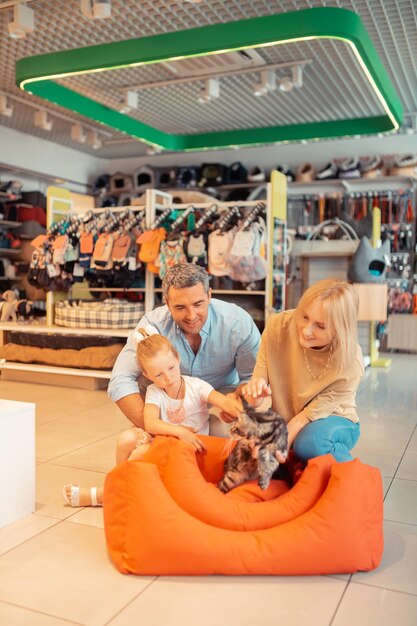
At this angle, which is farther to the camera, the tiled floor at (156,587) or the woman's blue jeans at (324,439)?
the woman's blue jeans at (324,439)

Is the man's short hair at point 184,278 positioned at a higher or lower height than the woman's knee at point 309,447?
higher

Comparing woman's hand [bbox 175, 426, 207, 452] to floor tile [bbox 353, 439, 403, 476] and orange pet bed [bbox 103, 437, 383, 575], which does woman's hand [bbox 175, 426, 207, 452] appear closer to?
orange pet bed [bbox 103, 437, 383, 575]

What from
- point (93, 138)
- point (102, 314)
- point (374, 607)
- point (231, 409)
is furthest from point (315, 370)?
point (93, 138)

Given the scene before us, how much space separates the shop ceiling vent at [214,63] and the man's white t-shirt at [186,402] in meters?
4.83

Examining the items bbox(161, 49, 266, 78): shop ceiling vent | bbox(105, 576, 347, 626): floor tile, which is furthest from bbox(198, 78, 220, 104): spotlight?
bbox(105, 576, 347, 626): floor tile

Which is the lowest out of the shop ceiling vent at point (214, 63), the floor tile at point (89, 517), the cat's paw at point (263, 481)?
the floor tile at point (89, 517)

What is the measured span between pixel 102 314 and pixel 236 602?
401cm

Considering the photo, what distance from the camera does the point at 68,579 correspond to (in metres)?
2.04

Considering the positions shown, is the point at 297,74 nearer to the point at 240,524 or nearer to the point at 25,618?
the point at 240,524

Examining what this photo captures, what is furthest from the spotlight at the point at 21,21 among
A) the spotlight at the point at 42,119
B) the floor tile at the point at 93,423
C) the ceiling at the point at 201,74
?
the floor tile at the point at 93,423

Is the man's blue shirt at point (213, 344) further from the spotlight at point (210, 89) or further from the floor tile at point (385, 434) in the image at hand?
the spotlight at point (210, 89)

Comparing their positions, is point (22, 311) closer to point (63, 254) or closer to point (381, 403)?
point (63, 254)

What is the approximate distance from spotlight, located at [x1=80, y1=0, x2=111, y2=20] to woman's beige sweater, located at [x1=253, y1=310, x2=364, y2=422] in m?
3.43

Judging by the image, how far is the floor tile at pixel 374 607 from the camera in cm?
181
